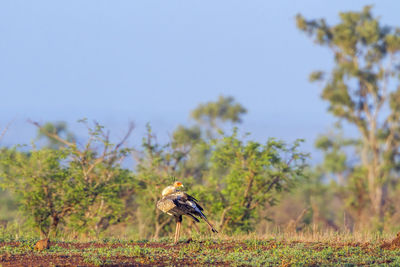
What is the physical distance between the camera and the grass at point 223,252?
10.4 m

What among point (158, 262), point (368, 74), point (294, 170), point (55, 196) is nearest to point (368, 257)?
point (158, 262)

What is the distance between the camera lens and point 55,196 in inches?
787

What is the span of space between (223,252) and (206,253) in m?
0.39

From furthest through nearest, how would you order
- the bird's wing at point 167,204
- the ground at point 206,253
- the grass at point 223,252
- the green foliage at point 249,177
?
the green foliage at point 249,177 → the bird's wing at point 167,204 → the grass at point 223,252 → the ground at point 206,253

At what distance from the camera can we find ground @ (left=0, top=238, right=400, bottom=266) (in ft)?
33.6

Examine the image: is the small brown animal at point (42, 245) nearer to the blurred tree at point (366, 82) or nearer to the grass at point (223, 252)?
the grass at point (223, 252)

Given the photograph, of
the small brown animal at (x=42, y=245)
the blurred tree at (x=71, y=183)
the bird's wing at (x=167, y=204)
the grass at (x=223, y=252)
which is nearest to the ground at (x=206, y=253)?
the grass at (x=223, y=252)

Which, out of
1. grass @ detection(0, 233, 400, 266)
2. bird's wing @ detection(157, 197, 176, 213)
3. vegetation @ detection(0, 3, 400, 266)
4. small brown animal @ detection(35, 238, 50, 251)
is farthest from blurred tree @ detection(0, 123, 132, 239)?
bird's wing @ detection(157, 197, 176, 213)

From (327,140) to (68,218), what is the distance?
31.3 metres

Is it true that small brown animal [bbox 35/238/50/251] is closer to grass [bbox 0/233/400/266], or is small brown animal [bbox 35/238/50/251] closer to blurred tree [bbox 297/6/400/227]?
grass [bbox 0/233/400/266]

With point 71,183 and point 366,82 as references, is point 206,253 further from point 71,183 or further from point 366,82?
point 366,82

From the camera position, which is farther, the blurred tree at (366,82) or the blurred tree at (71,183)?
the blurred tree at (366,82)

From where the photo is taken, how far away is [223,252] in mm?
11477

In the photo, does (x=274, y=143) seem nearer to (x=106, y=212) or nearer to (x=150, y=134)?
(x=150, y=134)
